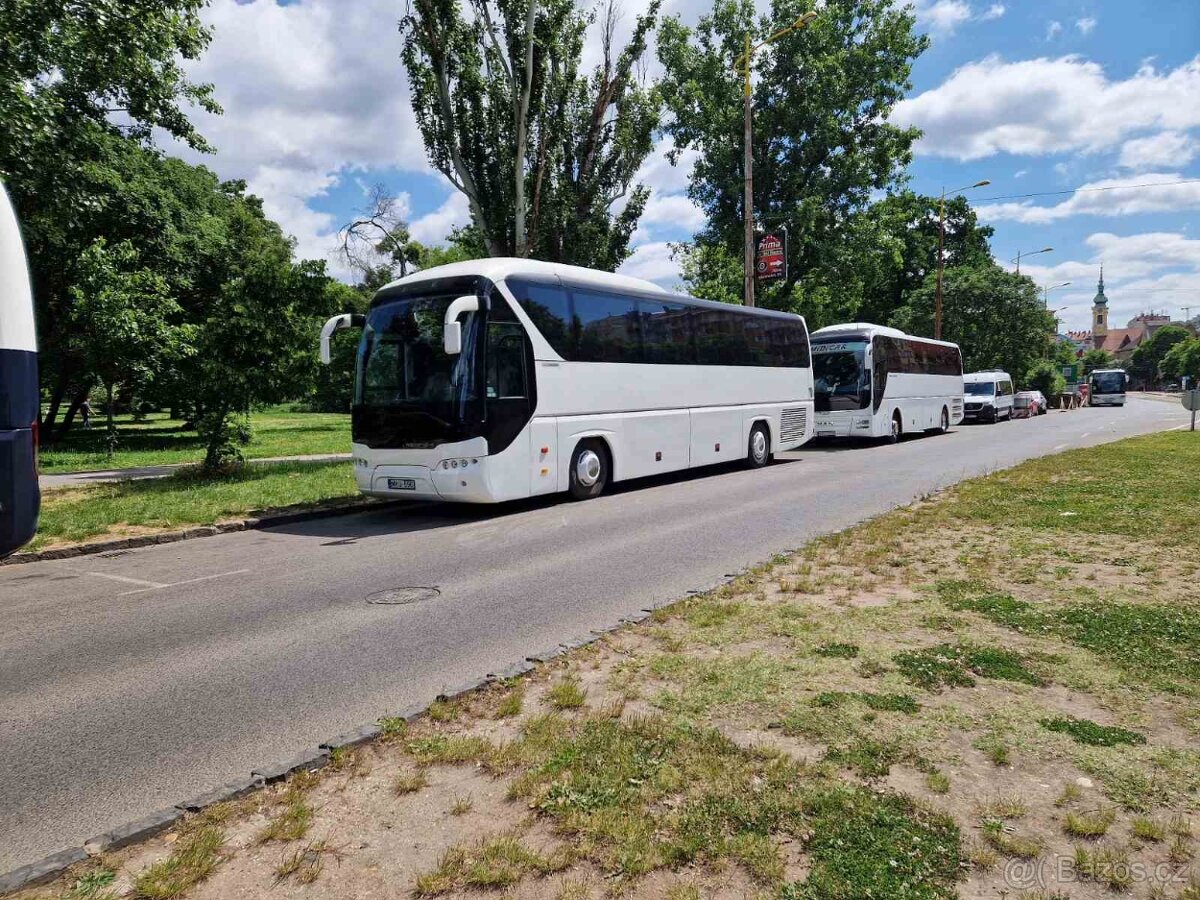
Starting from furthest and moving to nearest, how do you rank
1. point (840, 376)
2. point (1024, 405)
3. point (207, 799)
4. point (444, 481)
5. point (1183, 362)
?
1. point (1183, 362)
2. point (1024, 405)
3. point (840, 376)
4. point (444, 481)
5. point (207, 799)

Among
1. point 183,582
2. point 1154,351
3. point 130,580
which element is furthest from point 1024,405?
point 1154,351

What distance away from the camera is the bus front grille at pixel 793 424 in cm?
1944

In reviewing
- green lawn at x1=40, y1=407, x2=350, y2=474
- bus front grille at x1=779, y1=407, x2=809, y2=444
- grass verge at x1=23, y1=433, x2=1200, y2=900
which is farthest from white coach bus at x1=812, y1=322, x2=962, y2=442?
grass verge at x1=23, y1=433, x2=1200, y2=900

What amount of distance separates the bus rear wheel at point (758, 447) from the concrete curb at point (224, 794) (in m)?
13.7

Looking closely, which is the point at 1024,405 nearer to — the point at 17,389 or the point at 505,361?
the point at 505,361

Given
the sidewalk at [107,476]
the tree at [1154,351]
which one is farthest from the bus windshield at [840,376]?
the tree at [1154,351]

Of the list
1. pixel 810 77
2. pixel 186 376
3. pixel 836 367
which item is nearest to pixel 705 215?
pixel 810 77

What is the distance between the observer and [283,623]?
6215mm

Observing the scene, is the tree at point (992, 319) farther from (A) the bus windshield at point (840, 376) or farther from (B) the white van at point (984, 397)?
(A) the bus windshield at point (840, 376)

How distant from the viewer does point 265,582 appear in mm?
7707

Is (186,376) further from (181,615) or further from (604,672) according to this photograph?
(604,672)

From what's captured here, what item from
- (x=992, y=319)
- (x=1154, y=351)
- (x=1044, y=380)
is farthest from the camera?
(x=1154, y=351)

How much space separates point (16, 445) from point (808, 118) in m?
34.8

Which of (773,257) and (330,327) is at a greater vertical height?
(773,257)
